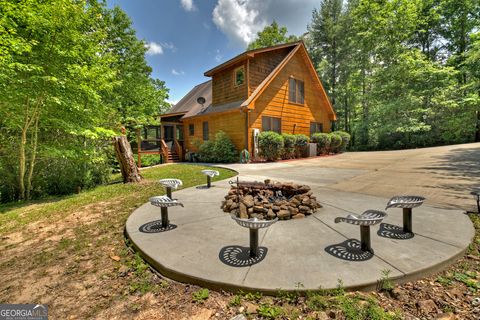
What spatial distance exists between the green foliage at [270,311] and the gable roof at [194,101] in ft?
50.0

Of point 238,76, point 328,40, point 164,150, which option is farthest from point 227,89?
point 328,40

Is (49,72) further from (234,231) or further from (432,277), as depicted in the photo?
(432,277)

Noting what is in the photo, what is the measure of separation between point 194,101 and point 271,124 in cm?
799

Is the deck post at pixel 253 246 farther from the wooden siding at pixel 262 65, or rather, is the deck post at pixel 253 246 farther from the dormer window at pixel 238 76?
the dormer window at pixel 238 76

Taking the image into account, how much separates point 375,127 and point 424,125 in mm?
3557

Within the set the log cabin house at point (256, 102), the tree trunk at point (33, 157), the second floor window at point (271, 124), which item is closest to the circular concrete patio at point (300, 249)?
the tree trunk at point (33, 157)

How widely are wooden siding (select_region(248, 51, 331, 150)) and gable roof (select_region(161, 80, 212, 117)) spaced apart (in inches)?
196

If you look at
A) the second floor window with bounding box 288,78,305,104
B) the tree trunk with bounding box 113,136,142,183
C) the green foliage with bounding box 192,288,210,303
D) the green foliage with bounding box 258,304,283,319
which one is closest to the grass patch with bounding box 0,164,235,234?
the tree trunk with bounding box 113,136,142,183

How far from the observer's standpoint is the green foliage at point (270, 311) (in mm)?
1688

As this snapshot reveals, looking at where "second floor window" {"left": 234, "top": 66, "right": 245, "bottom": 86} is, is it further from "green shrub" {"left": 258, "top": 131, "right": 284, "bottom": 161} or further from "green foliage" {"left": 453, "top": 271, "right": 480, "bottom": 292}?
"green foliage" {"left": 453, "top": 271, "right": 480, "bottom": 292}

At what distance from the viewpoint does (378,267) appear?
2143mm

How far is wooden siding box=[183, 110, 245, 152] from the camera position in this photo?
41.3 ft

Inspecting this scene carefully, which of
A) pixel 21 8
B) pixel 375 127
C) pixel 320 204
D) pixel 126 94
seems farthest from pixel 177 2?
pixel 375 127
